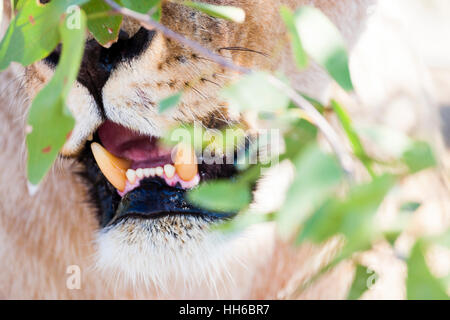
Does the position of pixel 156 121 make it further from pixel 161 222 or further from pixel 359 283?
pixel 359 283

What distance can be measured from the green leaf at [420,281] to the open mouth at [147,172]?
2.08ft

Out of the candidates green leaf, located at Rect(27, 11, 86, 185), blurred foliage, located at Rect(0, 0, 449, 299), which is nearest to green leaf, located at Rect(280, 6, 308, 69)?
blurred foliage, located at Rect(0, 0, 449, 299)

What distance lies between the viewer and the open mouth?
1.34 metres

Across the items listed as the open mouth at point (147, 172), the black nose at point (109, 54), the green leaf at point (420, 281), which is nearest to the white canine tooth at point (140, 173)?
the open mouth at point (147, 172)

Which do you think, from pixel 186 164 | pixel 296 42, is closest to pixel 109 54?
pixel 186 164

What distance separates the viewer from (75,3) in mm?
906

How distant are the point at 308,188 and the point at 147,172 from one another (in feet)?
2.35

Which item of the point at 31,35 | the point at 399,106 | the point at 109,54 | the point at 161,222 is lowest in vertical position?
the point at 399,106

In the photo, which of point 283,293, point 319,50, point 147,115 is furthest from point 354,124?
point 283,293

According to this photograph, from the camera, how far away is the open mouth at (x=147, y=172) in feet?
4.39

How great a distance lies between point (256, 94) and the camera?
0.76 metres

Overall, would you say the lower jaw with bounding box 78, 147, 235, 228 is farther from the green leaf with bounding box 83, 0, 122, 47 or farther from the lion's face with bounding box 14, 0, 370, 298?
the green leaf with bounding box 83, 0, 122, 47

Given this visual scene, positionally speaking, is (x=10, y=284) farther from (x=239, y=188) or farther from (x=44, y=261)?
(x=239, y=188)

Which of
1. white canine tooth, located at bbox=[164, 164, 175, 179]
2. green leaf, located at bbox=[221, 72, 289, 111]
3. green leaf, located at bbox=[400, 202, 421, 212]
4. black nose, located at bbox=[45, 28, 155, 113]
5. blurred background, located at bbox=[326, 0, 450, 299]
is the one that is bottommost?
blurred background, located at bbox=[326, 0, 450, 299]
